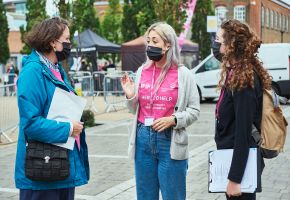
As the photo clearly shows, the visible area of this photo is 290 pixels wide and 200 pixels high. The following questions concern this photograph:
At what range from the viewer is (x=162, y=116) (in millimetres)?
3740

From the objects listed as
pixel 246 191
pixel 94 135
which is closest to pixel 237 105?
pixel 246 191

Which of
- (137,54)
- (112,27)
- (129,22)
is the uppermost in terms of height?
(129,22)

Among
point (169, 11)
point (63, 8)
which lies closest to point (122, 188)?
point (63, 8)

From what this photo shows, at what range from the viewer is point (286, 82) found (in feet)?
55.8

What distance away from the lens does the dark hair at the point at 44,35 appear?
3.29 metres

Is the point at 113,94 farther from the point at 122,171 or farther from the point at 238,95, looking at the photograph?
the point at 238,95

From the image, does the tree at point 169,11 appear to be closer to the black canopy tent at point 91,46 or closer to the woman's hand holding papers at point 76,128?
the black canopy tent at point 91,46

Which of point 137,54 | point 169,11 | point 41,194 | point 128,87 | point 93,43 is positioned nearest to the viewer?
point 41,194

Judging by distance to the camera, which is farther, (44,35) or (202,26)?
(202,26)

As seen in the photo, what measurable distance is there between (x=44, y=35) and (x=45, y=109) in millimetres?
495

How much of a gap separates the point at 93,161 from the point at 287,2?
13.6ft

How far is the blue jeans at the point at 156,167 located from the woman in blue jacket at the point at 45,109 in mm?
498

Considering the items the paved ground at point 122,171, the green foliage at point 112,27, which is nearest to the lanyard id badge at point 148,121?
the paved ground at point 122,171

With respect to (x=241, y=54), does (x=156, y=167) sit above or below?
below
